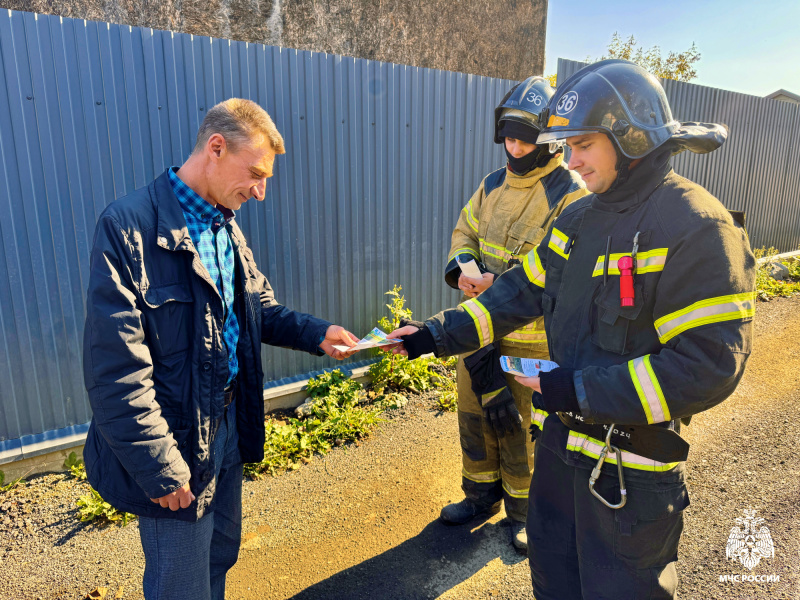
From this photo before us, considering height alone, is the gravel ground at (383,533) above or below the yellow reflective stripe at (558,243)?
below

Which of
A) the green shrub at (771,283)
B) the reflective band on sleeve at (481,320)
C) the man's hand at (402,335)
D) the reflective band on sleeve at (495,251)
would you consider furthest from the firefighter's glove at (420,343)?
the green shrub at (771,283)

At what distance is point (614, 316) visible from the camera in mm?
1875

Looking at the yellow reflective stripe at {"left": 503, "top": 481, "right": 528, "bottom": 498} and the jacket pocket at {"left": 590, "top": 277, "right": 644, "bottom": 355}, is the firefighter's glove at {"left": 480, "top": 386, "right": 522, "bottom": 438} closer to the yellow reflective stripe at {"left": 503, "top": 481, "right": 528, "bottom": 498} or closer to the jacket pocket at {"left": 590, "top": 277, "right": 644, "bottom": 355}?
the yellow reflective stripe at {"left": 503, "top": 481, "right": 528, "bottom": 498}

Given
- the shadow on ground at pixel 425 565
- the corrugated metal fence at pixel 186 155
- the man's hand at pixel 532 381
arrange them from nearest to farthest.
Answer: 1. the man's hand at pixel 532 381
2. the shadow on ground at pixel 425 565
3. the corrugated metal fence at pixel 186 155

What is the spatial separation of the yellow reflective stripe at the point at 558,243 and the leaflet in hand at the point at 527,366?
463 mm

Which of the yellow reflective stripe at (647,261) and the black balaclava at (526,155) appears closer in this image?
the yellow reflective stripe at (647,261)

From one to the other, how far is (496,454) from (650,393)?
1.95 metres

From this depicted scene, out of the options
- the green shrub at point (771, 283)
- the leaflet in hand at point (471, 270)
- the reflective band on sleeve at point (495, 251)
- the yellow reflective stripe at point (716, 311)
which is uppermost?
the yellow reflective stripe at point (716, 311)

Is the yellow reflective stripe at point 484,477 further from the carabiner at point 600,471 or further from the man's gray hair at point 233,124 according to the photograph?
the man's gray hair at point 233,124

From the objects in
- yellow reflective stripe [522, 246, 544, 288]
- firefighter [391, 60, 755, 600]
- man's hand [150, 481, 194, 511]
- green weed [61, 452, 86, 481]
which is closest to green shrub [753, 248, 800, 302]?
yellow reflective stripe [522, 246, 544, 288]

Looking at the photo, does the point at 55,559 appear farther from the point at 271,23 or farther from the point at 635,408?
the point at 271,23

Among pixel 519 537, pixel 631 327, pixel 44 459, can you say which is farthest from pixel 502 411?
pixel 44 459

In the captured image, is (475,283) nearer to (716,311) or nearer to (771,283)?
(716,311)

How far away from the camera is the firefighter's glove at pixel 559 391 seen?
6.21 feet
